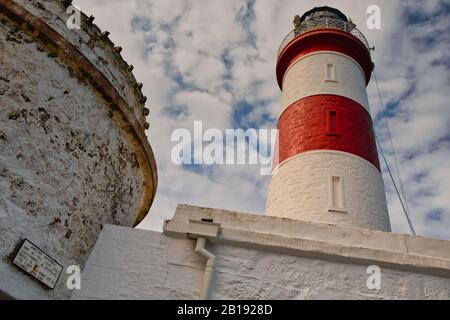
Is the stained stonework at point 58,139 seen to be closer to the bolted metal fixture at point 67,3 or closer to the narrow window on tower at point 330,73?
the bolted metal fixture at point 67,3

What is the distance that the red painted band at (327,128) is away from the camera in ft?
29.4

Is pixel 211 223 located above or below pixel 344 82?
below

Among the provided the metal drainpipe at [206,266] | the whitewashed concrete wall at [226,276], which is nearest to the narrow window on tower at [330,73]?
the whitewashed concrete wall at [226,276]

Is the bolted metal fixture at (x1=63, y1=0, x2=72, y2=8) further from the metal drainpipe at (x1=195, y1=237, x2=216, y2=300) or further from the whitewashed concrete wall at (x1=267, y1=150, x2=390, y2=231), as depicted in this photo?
the whitewashed concrete wall at (x1=267, y1=150, x2=390, y2=231)

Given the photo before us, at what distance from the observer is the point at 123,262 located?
186 inches

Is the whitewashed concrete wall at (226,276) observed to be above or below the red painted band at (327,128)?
below

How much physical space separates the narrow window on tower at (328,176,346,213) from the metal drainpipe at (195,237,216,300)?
3.96 m

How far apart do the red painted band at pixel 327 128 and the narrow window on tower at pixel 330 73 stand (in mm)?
604

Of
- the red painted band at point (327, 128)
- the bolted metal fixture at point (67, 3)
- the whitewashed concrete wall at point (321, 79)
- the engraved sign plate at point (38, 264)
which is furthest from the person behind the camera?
the whitewashed concrete wall at point (321, 79)
